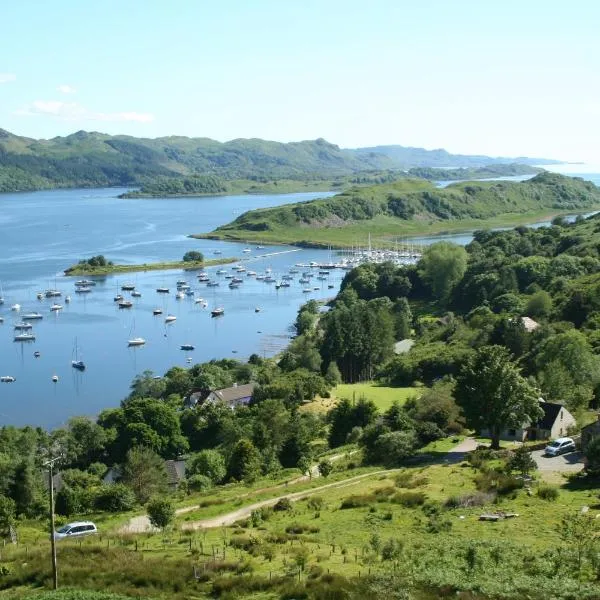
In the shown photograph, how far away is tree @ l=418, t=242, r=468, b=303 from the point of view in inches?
3125

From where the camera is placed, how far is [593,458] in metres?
→ 24.1

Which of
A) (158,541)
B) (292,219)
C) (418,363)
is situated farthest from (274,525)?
(292,219)

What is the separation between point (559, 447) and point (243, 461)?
11.6 meters

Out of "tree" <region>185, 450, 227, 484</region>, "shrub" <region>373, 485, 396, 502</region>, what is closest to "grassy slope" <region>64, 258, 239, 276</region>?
"tree" <region>185, 450, 227, 484</region>

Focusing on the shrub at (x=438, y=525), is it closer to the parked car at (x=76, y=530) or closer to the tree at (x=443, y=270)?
the parked car at (x=76, y=530)

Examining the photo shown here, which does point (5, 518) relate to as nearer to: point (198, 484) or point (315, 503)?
point (198, 484)

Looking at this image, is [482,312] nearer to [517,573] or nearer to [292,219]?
[517,573]

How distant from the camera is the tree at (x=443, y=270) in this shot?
7938 cm

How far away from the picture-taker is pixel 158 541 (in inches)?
806

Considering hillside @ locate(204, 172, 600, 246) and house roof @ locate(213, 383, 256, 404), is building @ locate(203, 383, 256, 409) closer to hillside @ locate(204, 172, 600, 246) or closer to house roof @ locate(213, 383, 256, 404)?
house roof @ locate(213, 383, 256, 404)

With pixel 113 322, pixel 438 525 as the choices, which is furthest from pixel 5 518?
pixel 113 322

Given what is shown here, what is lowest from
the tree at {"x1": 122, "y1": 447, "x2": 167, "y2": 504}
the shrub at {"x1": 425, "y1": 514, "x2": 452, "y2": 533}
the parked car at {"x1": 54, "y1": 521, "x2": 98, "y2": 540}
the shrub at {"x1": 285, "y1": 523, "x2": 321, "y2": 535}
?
the tree at {"x1": 122, "y1": 447, "x2": 167, "y2": 504}

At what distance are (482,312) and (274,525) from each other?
133 feet

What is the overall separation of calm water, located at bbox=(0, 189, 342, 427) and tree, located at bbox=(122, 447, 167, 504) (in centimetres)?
2070
